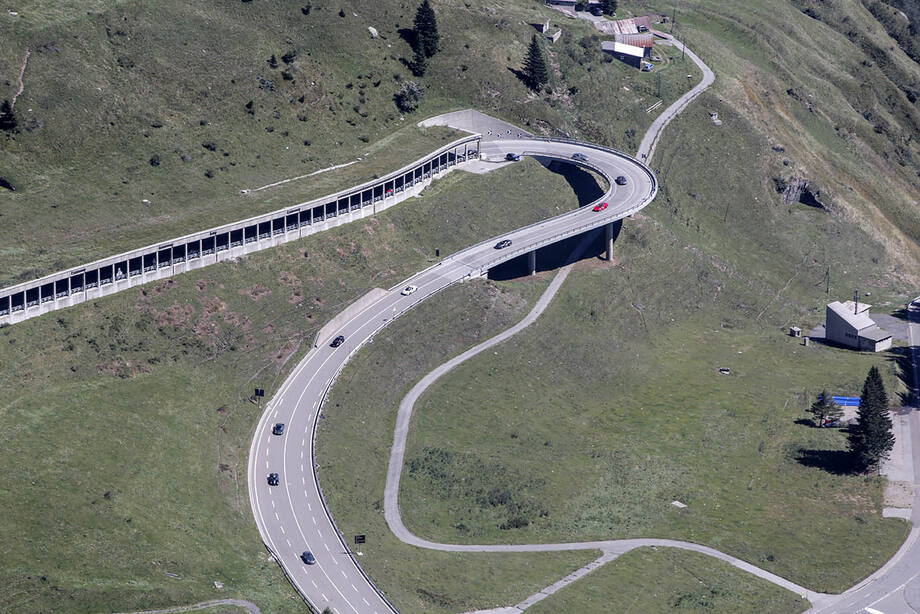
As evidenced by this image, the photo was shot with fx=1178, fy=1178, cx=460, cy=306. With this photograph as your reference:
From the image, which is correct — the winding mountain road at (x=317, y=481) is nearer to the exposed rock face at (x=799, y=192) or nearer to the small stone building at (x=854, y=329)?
the small stone building at (x=854, y=329)

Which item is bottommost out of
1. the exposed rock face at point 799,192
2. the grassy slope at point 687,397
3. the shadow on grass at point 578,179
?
the grassy slope at point 687,397

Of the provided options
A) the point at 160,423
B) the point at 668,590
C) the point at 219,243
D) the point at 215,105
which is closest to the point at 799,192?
the point at 215,105

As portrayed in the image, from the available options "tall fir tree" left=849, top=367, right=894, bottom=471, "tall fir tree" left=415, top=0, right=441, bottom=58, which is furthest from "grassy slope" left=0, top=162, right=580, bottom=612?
"tall fir tree" left=415, top=0, right=441, bottom=58

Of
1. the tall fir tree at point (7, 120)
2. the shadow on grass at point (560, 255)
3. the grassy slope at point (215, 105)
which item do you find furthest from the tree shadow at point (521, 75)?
the tall fir tree at point (7, 120)

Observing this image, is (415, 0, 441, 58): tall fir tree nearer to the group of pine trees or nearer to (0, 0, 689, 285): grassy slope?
(0, 0, 689, 285): grassy slope

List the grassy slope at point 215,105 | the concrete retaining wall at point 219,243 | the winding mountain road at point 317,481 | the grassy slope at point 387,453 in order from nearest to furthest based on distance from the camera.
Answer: the winding mountain road at point 317,481
the grassy slope at point 387,453
the concrete retaining wall at point 219,243
the grassy slope at point 215,105
